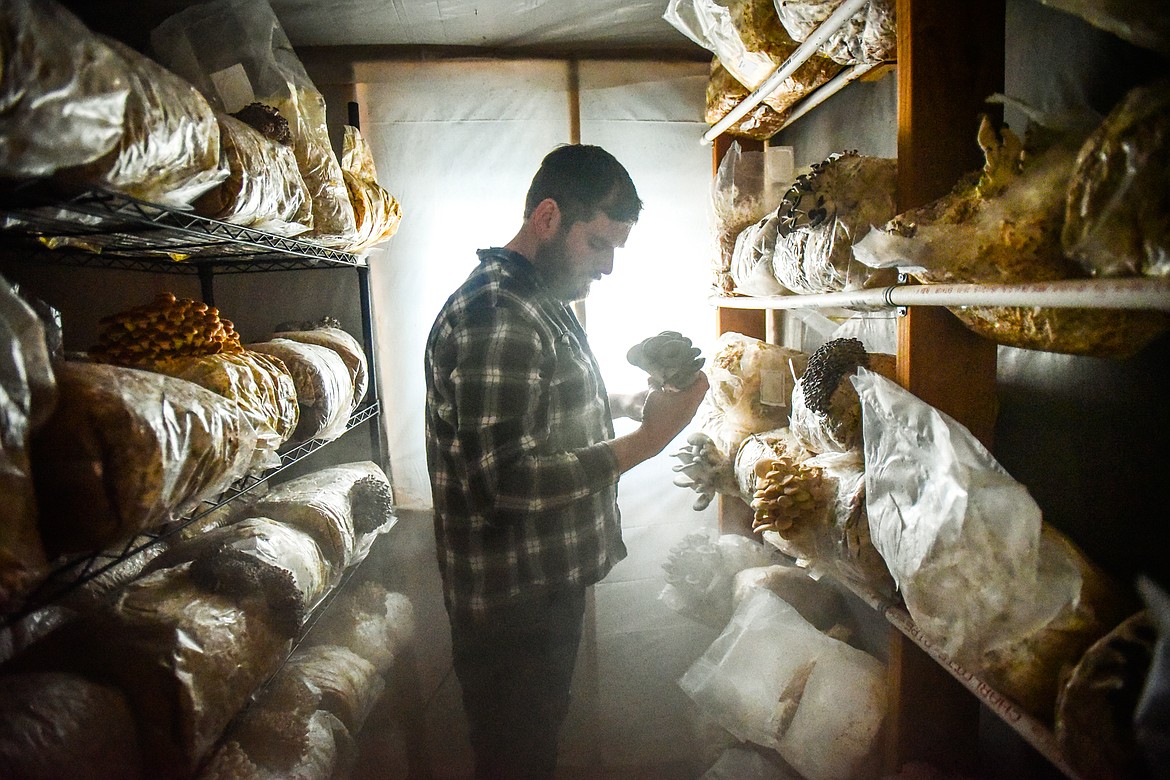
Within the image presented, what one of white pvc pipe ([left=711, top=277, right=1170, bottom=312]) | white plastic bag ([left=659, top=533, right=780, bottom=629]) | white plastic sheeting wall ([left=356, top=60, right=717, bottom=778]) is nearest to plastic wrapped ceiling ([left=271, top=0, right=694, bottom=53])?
white plastic sheeting wall ([left=356, top=60, right=717, bottom=778])

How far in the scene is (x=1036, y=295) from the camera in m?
0.68

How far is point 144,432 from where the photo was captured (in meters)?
0.78

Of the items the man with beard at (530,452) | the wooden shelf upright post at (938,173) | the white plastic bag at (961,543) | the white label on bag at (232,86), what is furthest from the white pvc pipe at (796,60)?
the white label on bag at (232,86)

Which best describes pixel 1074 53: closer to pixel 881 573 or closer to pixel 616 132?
pixel 881 573

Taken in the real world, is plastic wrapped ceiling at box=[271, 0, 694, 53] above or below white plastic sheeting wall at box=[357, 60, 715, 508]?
above

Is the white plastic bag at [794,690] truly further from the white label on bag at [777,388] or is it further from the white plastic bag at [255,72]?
the white plastic bag at [255,72]

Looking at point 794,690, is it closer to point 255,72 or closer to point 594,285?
point 594,285

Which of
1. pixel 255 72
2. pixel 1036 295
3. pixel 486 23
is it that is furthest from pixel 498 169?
pixel 1036 295

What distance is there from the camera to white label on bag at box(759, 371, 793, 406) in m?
1.50

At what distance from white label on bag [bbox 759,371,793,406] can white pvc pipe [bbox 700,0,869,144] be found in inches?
26.3

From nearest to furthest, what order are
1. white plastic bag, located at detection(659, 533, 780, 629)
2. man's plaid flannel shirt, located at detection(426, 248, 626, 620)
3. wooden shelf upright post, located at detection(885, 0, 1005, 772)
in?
wooden shelf upright post, located at detection(885, 0, 1005, 772)
man's plaid flannel shirt, located at detection(426, 248, 626, 620)
white plastic bag, located at detection(659, 533, 780, 629)

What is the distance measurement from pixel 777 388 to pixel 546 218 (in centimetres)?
70

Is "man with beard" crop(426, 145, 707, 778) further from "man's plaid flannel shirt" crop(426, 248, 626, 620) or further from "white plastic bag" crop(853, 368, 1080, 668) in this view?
"white plastic bag" crop(853, 368, 1080, 668)

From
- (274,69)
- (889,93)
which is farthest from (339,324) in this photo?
(889,93)
